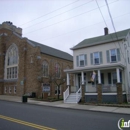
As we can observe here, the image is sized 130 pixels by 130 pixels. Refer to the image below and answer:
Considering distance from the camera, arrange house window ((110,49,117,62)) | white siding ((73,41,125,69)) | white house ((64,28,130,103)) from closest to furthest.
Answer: white house ((64,28,130,103)) → white siding ((73,41,125,69)) → house window ((110,49,117,62))

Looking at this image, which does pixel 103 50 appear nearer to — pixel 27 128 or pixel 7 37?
pixel 27 128

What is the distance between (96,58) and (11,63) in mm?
19998

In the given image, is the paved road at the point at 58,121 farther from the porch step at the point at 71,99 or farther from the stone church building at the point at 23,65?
the stone church building at the point at 23,65

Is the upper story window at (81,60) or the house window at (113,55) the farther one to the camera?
the upper story window at (81,60)

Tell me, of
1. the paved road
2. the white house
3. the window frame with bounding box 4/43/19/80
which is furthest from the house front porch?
the window frame with bounding box 4/43/19/80

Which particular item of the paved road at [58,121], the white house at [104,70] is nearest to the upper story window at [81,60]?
the white house at [104,70]

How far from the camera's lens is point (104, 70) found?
20.5 metres

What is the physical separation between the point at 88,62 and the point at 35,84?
10769 millimetres

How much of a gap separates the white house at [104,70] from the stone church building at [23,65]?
7.88 metres

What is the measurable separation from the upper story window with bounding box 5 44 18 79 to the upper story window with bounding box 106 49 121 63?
64.5 ft

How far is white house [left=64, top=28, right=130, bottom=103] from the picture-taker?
1789cm

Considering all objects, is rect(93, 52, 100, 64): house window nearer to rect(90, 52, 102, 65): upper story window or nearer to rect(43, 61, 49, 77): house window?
rect(90, 52, 102, 65): upper story window

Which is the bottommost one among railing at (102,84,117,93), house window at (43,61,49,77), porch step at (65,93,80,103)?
porch step at (65,93,80,103)

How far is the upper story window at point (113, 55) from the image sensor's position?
1984 cm
